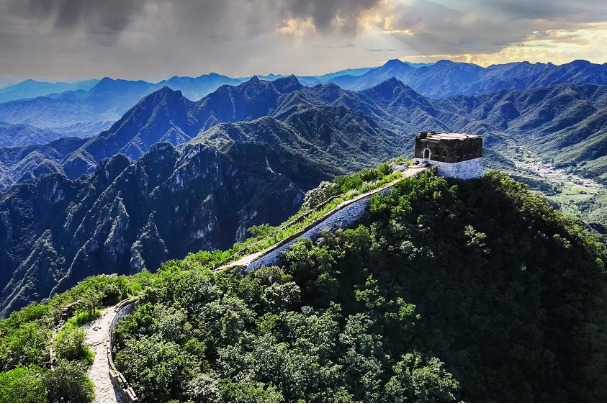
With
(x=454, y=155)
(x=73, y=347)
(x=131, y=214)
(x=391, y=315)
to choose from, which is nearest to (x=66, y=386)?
(x=73, y=347)

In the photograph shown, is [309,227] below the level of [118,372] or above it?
above

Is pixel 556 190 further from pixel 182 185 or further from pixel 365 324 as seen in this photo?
pixel 365 324

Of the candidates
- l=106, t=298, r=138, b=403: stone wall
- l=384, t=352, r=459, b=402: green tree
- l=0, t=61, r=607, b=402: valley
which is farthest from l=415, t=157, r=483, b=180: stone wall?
l=106, t=298, r=138, b=403: stone wall

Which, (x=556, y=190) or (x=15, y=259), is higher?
(x=556, y=190)

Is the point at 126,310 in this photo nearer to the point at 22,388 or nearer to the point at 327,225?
the point at 22,388

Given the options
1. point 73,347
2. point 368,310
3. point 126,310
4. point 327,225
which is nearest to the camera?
point 73,347

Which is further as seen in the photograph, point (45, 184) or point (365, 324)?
point (45, 184)

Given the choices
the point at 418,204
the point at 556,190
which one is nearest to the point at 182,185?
the point at 418,204
